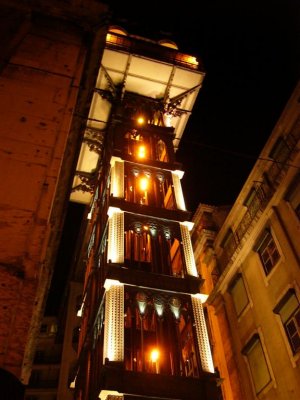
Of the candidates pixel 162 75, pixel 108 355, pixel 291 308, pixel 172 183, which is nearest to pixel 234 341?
pixel 291 308

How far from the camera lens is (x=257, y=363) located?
17344 mm

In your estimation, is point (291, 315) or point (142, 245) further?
point (142, 245)

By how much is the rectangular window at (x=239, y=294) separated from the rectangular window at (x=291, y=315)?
10.3ft

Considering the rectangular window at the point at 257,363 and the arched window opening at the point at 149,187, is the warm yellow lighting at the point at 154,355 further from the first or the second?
the arched window opening at the point at 149,187

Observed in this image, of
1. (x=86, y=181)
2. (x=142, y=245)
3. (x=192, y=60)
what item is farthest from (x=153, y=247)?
(x=192, y=60)

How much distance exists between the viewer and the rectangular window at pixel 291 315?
49.1 ft

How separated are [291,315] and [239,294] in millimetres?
4844

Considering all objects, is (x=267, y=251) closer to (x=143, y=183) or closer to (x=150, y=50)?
(x=143, y=183)

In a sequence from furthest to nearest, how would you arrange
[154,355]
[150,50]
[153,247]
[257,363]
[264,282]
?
[150,50] → [264,282] → [257,363] → [153,247] → [154,355]

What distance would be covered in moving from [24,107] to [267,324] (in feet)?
48.9

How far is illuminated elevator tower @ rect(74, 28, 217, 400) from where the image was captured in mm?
12555

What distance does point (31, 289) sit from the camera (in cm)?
376

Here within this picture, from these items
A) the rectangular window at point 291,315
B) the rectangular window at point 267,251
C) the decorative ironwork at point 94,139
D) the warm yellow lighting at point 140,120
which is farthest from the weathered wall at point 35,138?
the decorative ironwork at point 94,139

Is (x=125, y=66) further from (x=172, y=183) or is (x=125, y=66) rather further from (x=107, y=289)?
(x=107, y=289)
